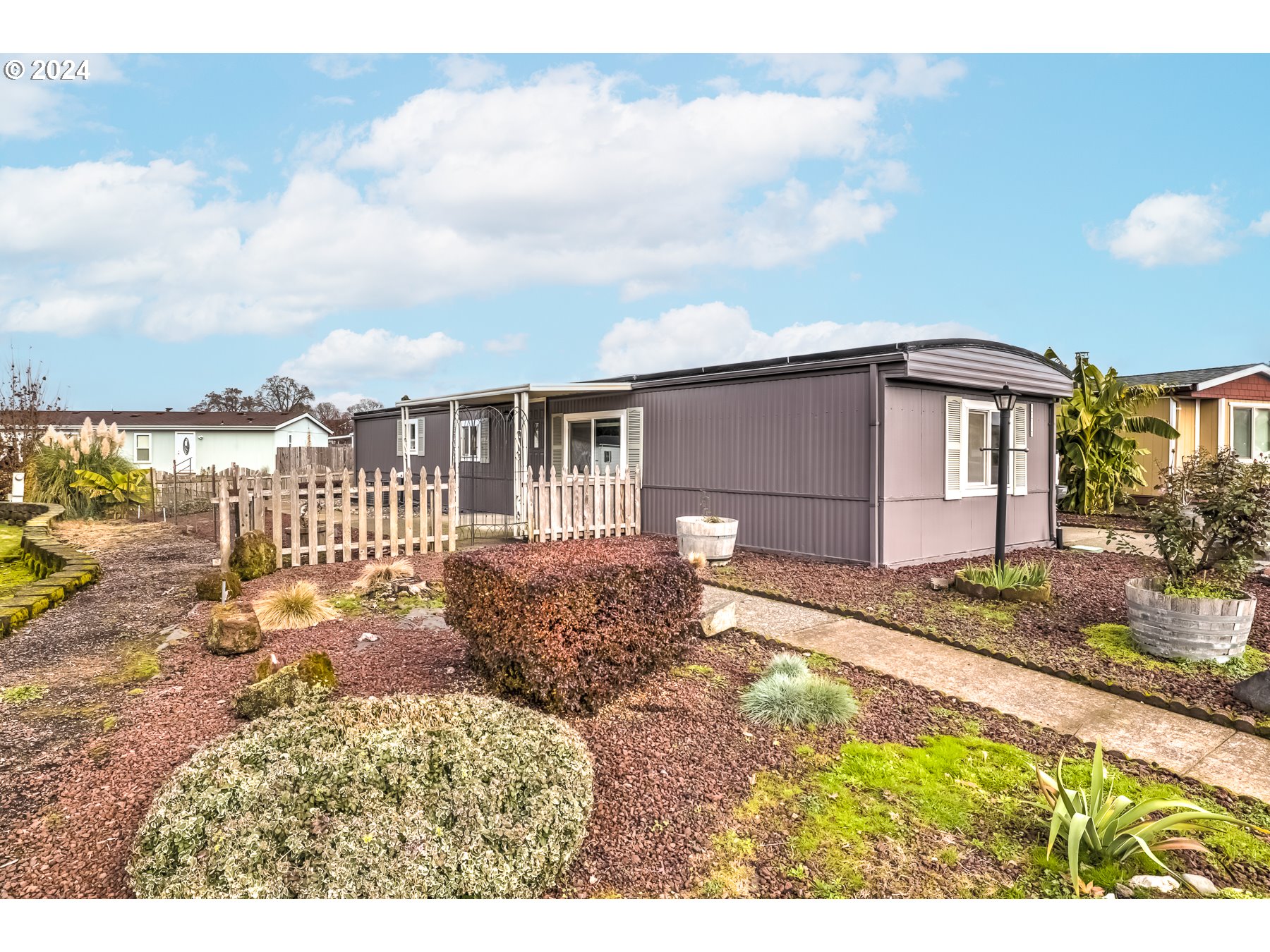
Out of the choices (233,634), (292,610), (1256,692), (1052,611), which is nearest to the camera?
(1256,692)

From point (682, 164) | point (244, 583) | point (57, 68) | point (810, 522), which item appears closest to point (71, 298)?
point (244, 583)

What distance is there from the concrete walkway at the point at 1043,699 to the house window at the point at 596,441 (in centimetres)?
636

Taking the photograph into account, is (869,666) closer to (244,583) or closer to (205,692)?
(205,692)

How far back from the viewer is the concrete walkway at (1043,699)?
3.53 metres

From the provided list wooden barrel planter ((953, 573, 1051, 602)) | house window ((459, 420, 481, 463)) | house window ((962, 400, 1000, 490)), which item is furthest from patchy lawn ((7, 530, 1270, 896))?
house window ((459, 420, 481, 463))

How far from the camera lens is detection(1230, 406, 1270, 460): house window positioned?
1670 cm

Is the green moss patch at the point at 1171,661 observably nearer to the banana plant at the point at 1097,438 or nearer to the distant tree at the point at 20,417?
the banana plant at the point at 1097,438

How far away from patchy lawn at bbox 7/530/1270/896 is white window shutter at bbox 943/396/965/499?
5737 mm

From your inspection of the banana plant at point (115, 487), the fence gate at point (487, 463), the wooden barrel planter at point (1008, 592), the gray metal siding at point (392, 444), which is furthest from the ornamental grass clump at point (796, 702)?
the banana plant at point (115, 487)

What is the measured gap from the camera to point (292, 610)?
5.91m

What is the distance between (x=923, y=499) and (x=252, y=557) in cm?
845

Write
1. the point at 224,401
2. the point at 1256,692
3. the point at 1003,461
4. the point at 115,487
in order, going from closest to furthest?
the point at 1256,692 < the point at 1003,461 < the point at 115,487 < the point at 224,401

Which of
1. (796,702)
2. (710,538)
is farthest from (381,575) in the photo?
(796,702)

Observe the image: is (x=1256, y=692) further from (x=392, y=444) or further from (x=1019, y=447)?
(x=392, y=444)
